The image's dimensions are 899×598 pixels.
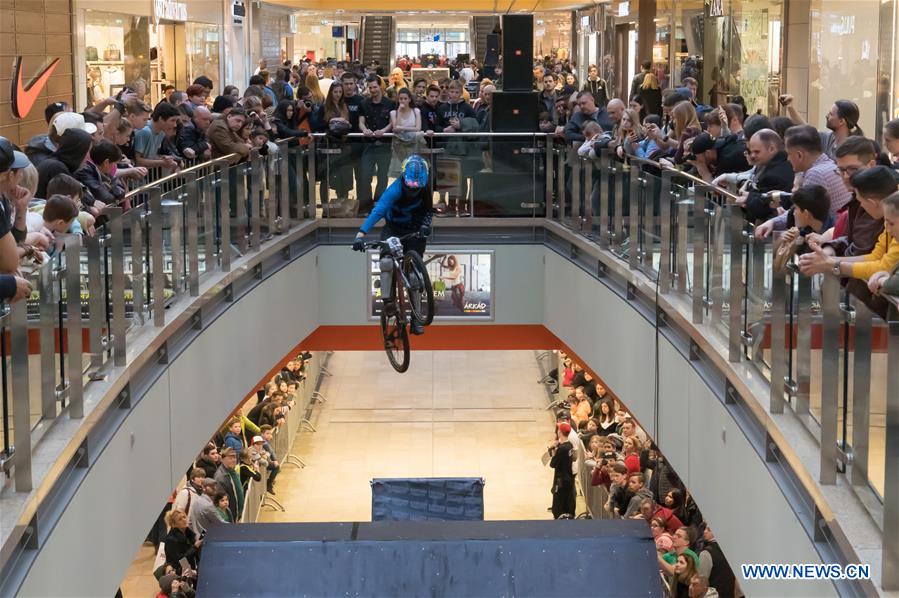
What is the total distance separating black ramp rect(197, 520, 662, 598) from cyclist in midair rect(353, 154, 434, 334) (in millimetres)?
1821

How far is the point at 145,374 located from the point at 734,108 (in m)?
4.29

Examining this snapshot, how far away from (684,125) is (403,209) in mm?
2203

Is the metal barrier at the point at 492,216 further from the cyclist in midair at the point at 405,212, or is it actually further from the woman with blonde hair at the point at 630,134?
the cyclist in midair at the point at 405,212

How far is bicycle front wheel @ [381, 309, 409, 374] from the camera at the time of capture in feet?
37.3

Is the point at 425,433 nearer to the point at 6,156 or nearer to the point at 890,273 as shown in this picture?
the point at 6,156

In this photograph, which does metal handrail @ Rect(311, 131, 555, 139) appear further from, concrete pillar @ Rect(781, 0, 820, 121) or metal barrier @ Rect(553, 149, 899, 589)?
concrete pillar @ Rect(781, 0, 820, 121)

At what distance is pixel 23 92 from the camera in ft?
51.7

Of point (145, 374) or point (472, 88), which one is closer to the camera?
point (145, 374)

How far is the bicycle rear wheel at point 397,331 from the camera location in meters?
11.2

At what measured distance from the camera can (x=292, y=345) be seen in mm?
14133

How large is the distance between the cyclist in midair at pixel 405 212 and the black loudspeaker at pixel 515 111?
451 cm

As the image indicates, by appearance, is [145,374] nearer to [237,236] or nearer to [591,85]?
[237,236]

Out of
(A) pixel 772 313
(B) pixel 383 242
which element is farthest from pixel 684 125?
(A) pixel 772 313

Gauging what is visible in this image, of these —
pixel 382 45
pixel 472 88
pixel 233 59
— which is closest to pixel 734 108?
pixel 472 88
